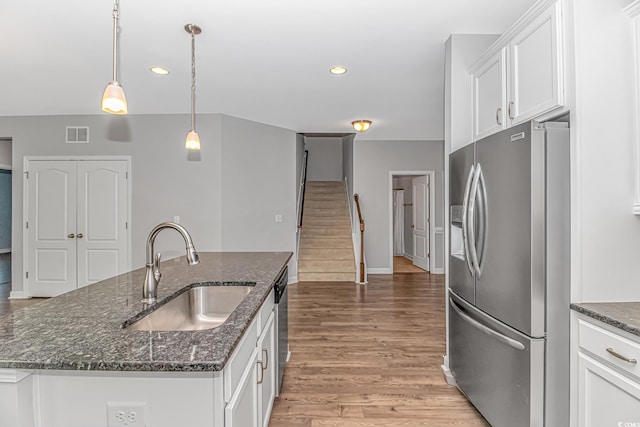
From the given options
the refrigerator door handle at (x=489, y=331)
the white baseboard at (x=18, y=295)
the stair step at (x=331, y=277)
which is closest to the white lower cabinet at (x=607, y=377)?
the refrigerator door handle at (x=489, y=331)

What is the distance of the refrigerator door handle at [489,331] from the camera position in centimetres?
166

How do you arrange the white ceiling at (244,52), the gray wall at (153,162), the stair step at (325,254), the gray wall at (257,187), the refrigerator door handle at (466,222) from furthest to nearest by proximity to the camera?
the stair step at (325,254) → the gray wall at (257,187) → the gray wall at (153,162) → the white ceiling at (244,52) → the refrigerator door handle at (466,222)

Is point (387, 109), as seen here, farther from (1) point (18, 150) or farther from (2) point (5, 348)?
(1) point (18, 150)

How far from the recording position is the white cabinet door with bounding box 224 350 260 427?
3.62 feet

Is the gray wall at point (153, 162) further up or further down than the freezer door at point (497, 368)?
further up

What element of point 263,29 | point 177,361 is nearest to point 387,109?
point 263,29

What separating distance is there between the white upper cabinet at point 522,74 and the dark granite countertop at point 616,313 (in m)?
0.92

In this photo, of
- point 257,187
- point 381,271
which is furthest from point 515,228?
point 381,271

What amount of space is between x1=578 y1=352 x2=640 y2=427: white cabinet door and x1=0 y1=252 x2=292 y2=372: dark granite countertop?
1414mm

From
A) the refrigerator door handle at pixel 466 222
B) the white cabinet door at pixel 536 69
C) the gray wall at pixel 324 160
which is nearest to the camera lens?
the white cabinet door at pixel 536 69

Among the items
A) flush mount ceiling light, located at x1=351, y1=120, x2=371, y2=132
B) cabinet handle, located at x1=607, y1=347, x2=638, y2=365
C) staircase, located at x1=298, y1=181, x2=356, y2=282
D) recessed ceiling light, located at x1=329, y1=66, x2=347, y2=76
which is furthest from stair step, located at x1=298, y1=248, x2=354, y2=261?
cabinet handle, located at x1=607, y1=347, x2=638, y2=365

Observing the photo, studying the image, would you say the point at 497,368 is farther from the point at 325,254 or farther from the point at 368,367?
the point at 325,254

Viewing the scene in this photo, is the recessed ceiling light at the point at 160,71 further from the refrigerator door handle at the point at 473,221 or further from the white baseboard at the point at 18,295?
the white baseboard at the point at 18,295

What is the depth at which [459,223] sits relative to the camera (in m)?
2.29
